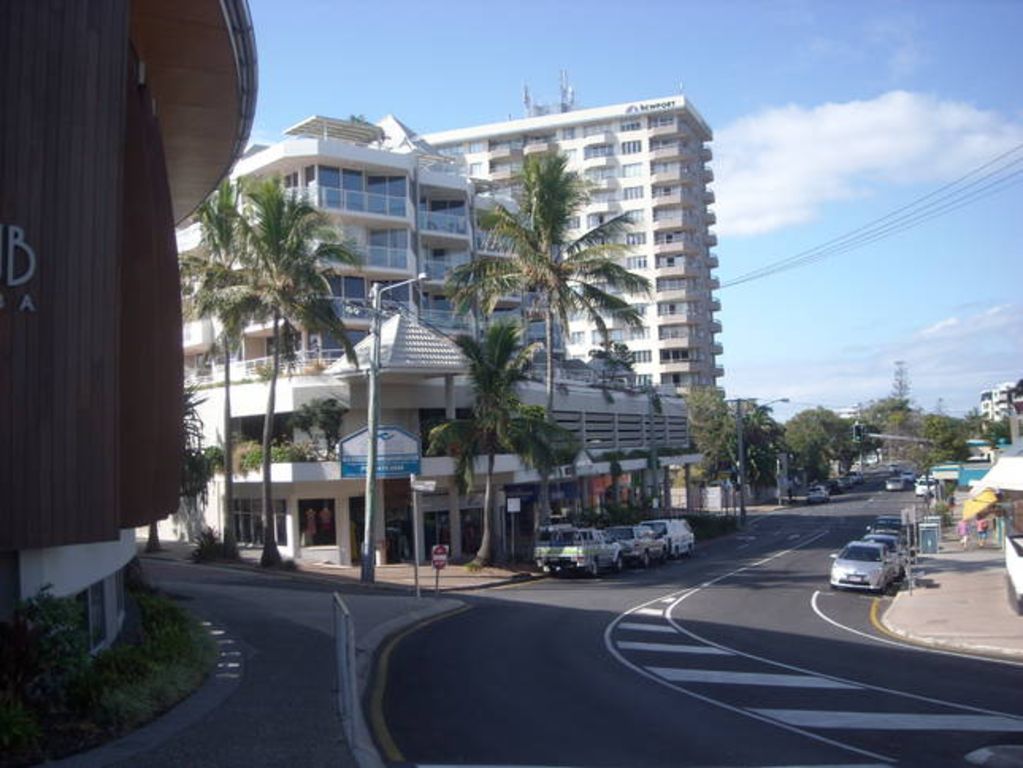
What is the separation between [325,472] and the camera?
122ft

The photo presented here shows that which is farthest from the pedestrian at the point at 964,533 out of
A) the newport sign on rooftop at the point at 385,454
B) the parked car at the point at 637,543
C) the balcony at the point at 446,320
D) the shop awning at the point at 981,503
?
the newport sign on rooftop at the point at 385,454

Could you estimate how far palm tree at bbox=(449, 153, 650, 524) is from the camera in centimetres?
3988

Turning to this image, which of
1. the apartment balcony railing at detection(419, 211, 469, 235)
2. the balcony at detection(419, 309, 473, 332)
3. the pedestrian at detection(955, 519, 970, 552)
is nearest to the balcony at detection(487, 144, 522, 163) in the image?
the apartment balcony railing at detection(419, 211, 469, 235)

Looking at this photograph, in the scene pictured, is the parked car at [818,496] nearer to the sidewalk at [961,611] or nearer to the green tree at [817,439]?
the green tree at [817,439]

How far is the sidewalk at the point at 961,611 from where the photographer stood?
821 inches

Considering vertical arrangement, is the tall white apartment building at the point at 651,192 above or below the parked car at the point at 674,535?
above

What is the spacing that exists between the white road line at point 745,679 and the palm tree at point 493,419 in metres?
19.6

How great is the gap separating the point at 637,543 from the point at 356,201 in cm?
2017

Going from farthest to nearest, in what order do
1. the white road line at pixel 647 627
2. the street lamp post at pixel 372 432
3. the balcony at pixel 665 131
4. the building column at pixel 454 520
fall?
1. the balcony at pixel 665 131
2. the building column at pixel 454 520
3. the street lamp post at pixel 372 432
4. the white road line at pixel 647 627

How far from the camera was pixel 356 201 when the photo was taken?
48.7 meters

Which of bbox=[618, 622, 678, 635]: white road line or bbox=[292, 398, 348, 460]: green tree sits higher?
bbox=[292, 398, 348, 460]: green tree

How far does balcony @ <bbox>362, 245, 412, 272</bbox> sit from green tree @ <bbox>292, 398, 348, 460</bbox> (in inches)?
432

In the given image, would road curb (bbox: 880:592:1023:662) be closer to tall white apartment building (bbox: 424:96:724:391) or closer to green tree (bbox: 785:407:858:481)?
tall white apartment building (bbox: 424:96:724:391)

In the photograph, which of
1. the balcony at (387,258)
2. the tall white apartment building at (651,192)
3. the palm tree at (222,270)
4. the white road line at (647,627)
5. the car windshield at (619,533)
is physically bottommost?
the white road line at (647,627)
